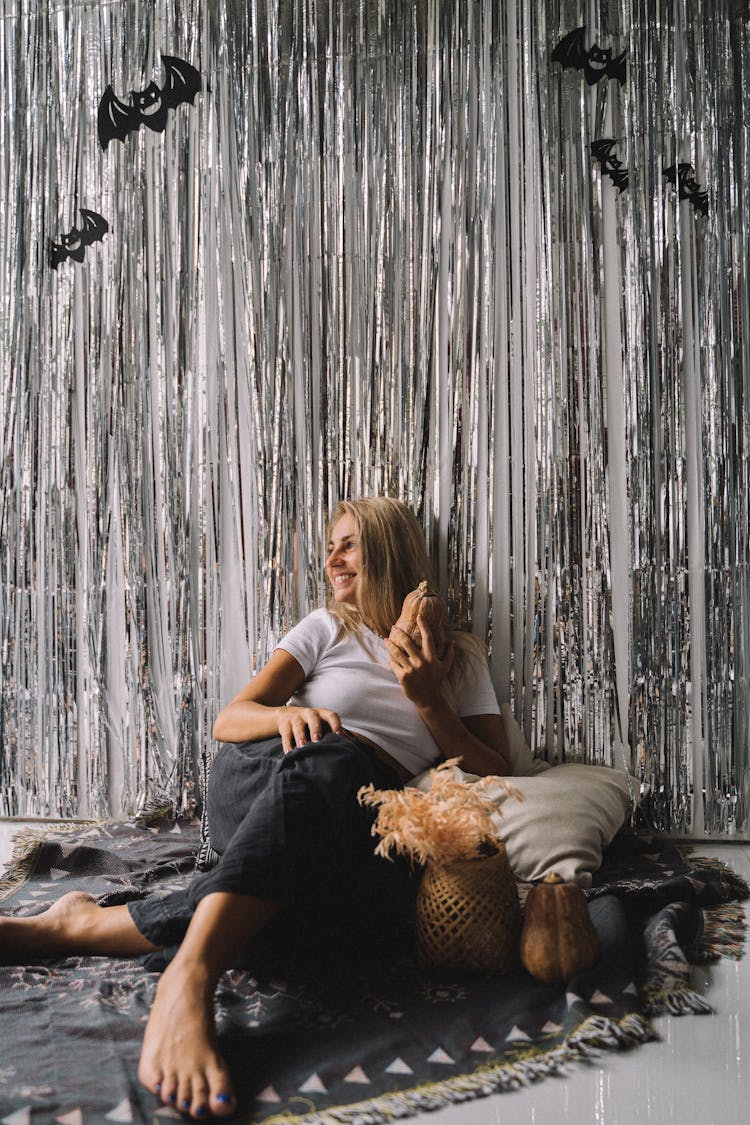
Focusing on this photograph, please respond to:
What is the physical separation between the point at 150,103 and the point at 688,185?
135cm

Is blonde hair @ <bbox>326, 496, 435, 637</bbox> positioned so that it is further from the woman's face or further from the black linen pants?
the black linen pants

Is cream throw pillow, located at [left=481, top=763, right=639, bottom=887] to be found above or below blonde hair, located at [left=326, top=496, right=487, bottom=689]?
below

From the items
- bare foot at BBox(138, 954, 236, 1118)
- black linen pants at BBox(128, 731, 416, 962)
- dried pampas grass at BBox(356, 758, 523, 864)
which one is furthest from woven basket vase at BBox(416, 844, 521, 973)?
bare foot at BBox(138, 954, 236, 1118)

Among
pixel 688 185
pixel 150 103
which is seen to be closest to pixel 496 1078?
pixel 688 185

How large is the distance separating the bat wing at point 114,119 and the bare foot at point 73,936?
1.87 m

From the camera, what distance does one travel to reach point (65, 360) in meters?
2.40

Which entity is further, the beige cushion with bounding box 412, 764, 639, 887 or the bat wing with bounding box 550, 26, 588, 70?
the bat wing with bounding box 550, 26, 588, 70

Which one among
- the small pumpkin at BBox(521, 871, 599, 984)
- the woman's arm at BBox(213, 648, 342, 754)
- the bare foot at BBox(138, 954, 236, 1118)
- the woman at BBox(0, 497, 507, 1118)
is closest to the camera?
the bare foot at BBox(138, 954, 236, 1118)

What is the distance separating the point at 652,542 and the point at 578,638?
29 cm

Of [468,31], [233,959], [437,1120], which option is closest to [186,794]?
[233,959]

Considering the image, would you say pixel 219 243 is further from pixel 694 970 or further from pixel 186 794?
pixel 694 970

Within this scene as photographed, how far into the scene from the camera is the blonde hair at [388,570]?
2.04m

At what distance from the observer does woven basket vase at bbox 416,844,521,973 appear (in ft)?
4.76

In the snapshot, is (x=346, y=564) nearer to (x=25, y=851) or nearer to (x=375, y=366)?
(x=375, y=366)
